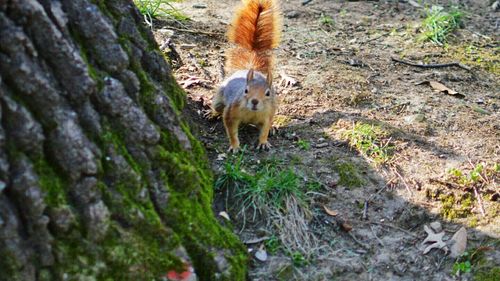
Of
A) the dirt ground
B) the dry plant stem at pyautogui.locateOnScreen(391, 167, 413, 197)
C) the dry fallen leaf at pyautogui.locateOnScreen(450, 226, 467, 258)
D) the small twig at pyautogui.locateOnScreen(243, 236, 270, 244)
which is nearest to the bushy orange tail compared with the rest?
the dirt ground

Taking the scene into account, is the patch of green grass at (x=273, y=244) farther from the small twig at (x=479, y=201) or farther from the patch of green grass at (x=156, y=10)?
the patch of green grass at (x=156, y=10)

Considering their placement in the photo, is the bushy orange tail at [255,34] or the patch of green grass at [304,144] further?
the bushy orange tail at [255,34]

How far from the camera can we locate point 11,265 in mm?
2350

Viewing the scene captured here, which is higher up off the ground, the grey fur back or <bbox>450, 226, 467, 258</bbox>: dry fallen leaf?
the grey fur back

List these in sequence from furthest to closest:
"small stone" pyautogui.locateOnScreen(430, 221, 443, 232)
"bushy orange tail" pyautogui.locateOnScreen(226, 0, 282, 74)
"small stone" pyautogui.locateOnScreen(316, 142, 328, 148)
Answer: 1. "bushy orange tail" pyautogui.locateOnScreen(226, 0, 282, 74)
2. "small stone" pyautogui.locateOnScreen(316, 142, 328, 148)
3. "small stone" pyautogui.locateOnScreen(430, 221, 443, 232)

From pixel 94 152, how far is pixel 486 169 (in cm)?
217

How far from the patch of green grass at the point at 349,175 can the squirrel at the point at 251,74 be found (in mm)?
437

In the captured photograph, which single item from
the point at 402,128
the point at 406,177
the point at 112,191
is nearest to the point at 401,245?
the point at 406,177

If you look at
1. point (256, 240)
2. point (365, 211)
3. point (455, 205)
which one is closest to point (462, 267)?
point (455, 205)

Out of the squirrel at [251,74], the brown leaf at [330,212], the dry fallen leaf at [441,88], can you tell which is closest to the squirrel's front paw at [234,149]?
the squirrel at [251,74]

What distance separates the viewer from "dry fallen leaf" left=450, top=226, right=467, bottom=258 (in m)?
3.19

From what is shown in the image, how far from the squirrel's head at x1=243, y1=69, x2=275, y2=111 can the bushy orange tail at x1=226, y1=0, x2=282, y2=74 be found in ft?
1.30

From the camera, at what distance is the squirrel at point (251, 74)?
4.00 meters

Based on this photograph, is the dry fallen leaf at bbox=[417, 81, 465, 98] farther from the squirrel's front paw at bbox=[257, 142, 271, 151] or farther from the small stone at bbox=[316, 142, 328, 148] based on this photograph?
the squirrel's front paw at bbox=[257, 142, 271, 151]
